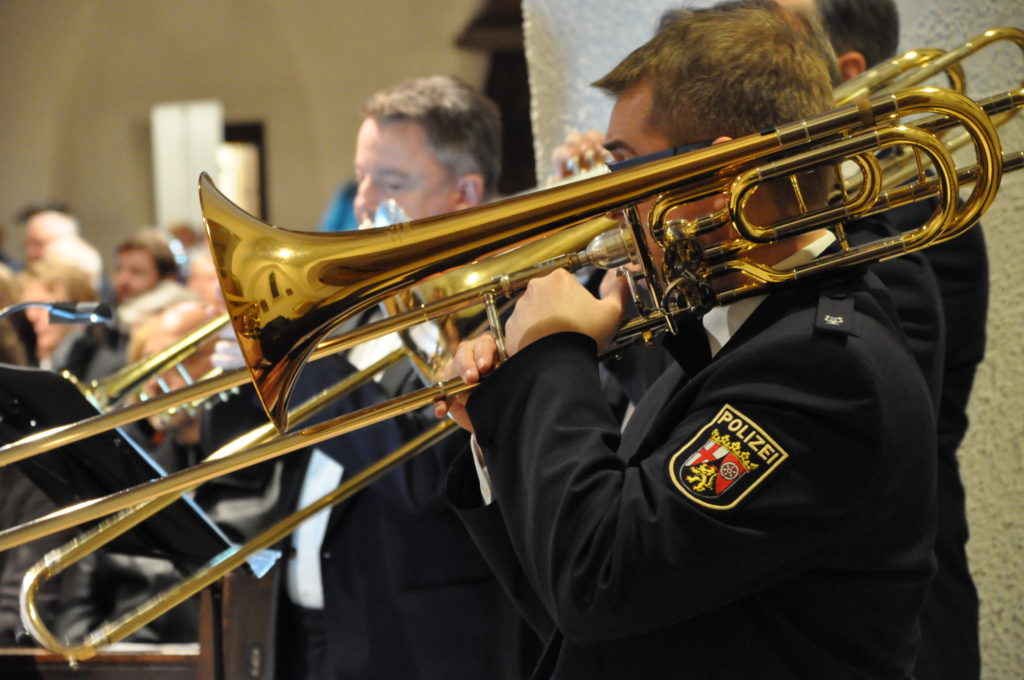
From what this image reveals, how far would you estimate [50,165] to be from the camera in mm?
11156

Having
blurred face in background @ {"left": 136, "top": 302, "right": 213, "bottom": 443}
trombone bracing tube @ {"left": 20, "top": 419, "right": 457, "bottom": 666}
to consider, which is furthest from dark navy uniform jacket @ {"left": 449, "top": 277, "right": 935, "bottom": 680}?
blurred face in background @ {"left": 136, "top": 302, "right": 213, "bottom": 443}

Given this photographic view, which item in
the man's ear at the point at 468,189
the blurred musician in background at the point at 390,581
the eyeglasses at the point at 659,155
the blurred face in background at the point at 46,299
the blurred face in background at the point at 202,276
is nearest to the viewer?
the eyeglasses at the point at 659,155

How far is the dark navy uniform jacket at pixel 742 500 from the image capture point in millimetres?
1287

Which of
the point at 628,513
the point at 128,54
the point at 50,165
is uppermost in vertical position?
the point at 128,54

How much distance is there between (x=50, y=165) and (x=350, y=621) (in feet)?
32.4

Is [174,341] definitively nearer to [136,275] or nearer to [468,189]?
[468,189]

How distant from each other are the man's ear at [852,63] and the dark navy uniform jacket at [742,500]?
1180 mm

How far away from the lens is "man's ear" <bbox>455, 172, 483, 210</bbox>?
2.96 metres

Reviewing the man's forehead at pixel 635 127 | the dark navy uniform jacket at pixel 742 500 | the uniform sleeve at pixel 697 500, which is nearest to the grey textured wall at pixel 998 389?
the man's forehead at pixel 635 127

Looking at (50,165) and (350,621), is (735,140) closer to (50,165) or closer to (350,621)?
(350,621)

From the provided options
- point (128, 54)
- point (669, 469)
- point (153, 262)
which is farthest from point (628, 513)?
point (128, 54)

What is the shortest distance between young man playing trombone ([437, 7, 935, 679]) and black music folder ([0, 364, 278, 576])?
770mm

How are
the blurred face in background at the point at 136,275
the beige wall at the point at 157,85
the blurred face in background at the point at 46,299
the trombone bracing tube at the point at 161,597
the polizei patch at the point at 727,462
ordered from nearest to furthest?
the polizei patch at the point at 727,462
the trombone bracing tube at the point at 161,597
the blurred face in background at the point at 46,299
the blurred face in background at the point at 136,275
the beige wall at the point at 157,85

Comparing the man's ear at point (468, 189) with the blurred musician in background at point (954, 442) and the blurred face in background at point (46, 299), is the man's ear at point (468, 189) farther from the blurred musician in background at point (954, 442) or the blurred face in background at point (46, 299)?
the blurred face in background at point (46, 299)
